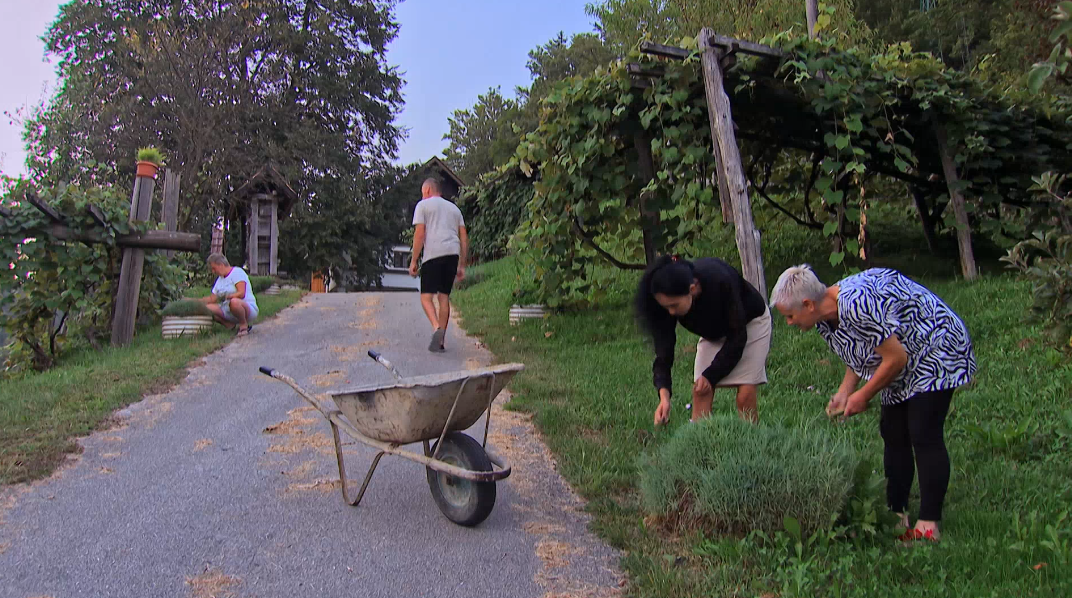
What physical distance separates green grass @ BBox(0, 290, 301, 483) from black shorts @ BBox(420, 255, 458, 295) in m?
2.30

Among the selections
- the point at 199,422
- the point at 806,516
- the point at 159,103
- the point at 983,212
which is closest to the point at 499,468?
the point at 806,516

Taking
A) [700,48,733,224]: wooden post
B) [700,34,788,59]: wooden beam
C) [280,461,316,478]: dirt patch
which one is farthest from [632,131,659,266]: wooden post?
[280,461,316,478]: dirt patch

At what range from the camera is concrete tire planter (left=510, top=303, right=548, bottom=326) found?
9117 millimetres

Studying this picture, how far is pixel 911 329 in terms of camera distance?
2.95 metres

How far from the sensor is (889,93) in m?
7.47

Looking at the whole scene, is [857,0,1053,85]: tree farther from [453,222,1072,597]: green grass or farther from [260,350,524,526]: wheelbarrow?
[260,350,524,526]: wheelbarrow

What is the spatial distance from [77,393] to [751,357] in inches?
197

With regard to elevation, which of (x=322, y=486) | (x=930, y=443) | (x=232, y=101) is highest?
(x=232, y=101)

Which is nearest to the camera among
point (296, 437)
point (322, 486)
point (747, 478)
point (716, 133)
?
point (747, 478)

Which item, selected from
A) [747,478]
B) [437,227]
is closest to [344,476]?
[747,478]

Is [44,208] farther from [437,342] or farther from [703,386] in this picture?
[703,386]

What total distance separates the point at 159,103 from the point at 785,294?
24712 millimetres

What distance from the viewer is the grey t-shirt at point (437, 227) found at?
7.47m

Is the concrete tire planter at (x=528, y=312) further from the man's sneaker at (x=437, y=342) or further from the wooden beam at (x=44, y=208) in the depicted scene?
the wooden beam at (x=44, y=208)
